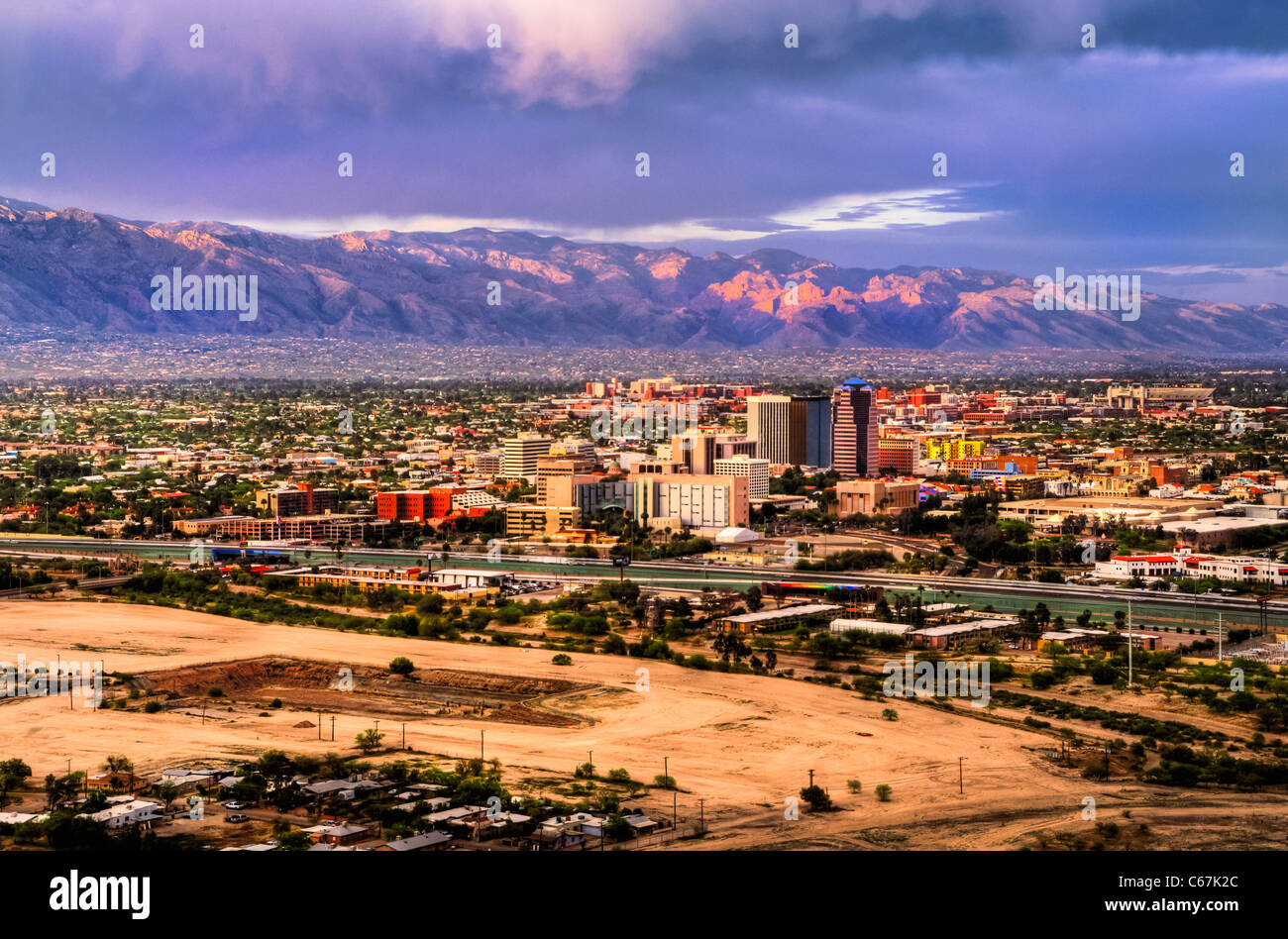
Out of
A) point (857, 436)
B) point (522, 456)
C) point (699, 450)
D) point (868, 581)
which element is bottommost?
point (868, 581)

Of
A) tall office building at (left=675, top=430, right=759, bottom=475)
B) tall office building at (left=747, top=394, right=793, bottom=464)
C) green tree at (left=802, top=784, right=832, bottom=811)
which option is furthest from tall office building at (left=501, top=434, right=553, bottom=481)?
green tree at (left=802, top=784, right=832, bottom=811)

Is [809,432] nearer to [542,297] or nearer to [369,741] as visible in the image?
[369,741]

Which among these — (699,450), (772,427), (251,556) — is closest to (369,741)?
(251,556)

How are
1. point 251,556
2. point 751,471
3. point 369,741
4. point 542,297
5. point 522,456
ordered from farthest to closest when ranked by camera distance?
point 542,297 < point 522,456 < point 751,471 < point 251,556 < point 369,741

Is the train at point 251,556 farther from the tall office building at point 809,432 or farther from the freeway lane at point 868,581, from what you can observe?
the tall office building at point 809,432
